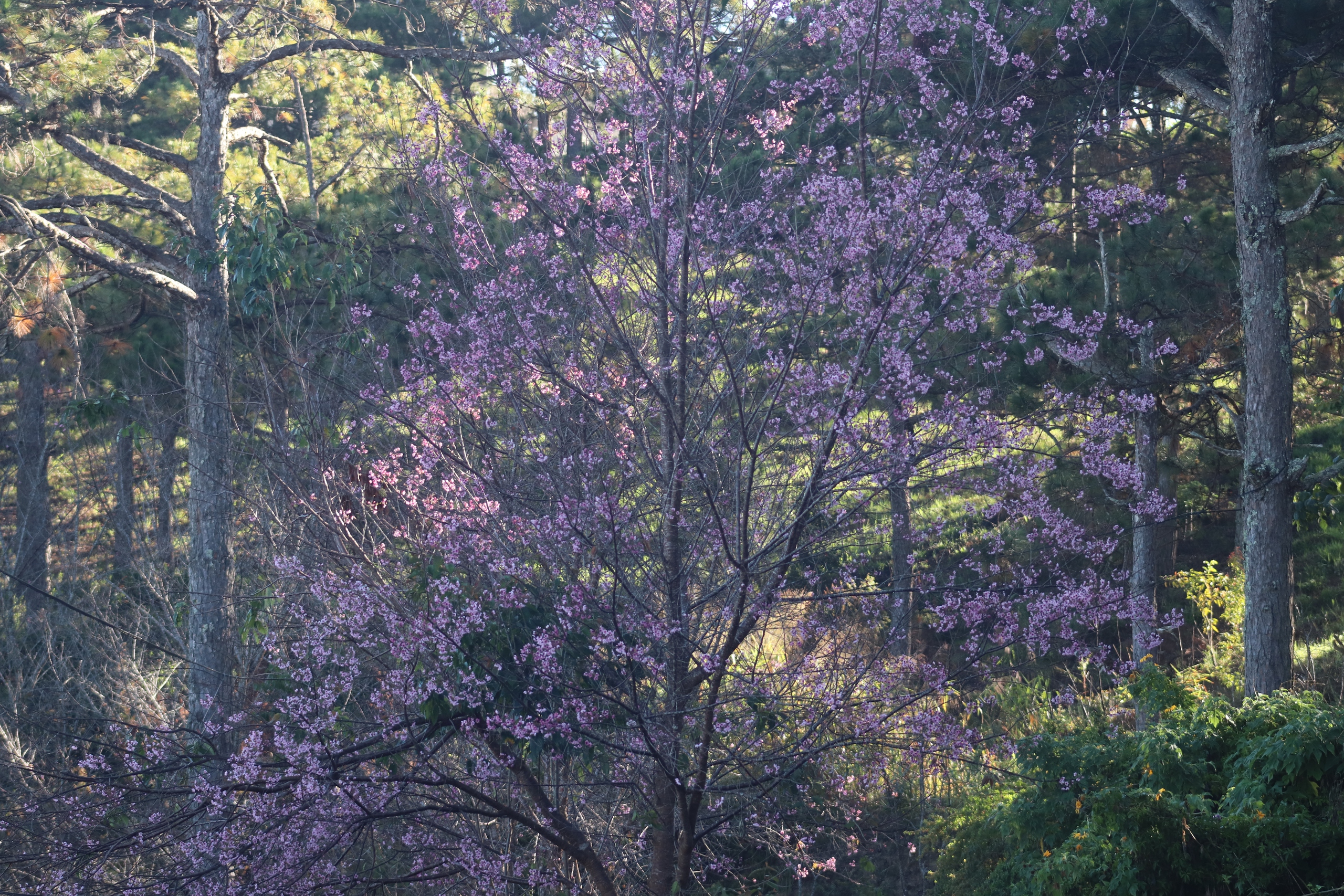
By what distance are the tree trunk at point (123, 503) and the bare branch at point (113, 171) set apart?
2388 mm

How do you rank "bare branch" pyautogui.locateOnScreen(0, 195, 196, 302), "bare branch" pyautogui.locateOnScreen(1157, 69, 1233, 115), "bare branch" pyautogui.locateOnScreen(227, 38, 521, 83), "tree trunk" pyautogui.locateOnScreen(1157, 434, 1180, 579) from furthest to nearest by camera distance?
"tree trunk" pyautogui.locateOnScreen(1157, 434, 1180, 579)
"bare branch" pyautogui.locateOnScreen(227, 38, 521, 83)
"bare branch" pyautogui.locateOnScreen(0, 195, 196, 302)
"bare branch" pyautogui.locateOnScreen(1157, 69, 1233, 115)

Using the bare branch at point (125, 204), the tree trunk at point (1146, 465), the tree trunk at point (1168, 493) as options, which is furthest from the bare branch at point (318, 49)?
the tree trunk at point (1168, 493)

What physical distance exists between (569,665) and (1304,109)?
28.1 ft

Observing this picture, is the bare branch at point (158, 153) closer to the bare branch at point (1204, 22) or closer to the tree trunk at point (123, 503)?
the tree trunk at point (123, 503)

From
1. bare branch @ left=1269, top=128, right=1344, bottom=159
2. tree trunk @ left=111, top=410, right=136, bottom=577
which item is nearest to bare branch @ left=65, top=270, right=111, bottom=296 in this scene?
tree trunk @ left=111, top=410, right=136, bottom=577

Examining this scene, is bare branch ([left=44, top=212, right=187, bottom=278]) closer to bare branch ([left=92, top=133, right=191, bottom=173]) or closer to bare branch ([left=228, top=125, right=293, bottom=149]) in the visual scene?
bare branch ([left=92, top=133, right=191, bottom=173])

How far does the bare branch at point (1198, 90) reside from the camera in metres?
7.94

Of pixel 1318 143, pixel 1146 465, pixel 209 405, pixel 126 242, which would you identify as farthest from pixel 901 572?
pixel 126 242

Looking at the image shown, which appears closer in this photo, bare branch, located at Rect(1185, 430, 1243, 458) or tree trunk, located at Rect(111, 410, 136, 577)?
bare branch, located at Rect(1185, 430, 1243, 458)

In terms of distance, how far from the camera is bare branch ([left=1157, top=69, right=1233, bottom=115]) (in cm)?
794

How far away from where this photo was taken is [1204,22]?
25.5 ft

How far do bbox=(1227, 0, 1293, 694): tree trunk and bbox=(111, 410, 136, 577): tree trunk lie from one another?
10160mm

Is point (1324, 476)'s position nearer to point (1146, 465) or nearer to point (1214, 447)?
point (1214, 447)

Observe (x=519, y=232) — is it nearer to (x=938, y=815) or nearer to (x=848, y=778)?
(x=848, y=778)
